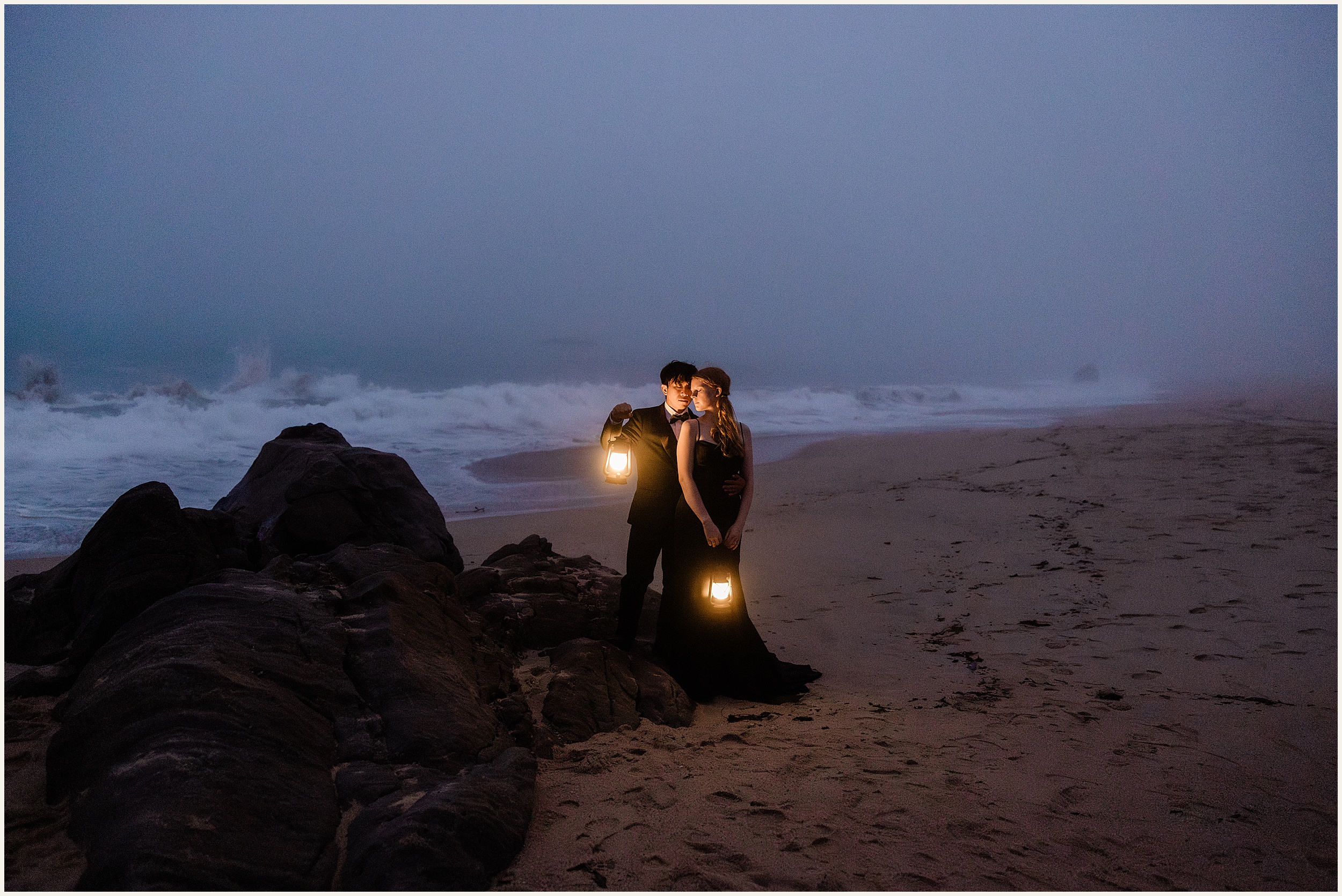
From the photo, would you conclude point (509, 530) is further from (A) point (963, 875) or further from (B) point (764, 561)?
(A) point (963, 875)

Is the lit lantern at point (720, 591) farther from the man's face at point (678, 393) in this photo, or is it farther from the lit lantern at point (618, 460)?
the man's face at point (678, 393)

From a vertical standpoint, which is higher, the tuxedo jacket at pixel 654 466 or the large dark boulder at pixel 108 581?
the tuxedo jacket at pixel 654 466

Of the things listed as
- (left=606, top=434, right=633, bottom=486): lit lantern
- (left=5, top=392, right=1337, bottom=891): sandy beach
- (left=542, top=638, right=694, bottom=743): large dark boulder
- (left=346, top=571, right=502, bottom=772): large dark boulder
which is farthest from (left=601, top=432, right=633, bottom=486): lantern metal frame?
(left=5, top=392, right=1337, bottom=891): sandy beach

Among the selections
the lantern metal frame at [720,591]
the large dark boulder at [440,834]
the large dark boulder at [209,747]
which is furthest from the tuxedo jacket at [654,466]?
the large dark boulder at [440,834]

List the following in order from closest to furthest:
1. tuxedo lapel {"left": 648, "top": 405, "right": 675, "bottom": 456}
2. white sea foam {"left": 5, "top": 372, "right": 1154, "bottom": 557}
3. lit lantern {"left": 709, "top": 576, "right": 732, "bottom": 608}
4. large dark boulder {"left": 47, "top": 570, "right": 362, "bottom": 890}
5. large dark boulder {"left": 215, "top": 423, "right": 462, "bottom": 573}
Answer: large dark boulder {"left": 47, "top": 570, "right": 362, "bottom": 890}
lit lantern {"left": 709, "top": 576, "right": 732, "bottom": 608}
tuxedo lapel {"left": 648, "top": 405, "right": 675, "bottom": 456}
large dark boulder {"left": 215, "top": 423, "right": 462, "bottom": 573}
white sea foam {"left": 5, "top": 372, "right": 1154, "bottom": 557}

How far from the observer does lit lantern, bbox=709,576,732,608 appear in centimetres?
405

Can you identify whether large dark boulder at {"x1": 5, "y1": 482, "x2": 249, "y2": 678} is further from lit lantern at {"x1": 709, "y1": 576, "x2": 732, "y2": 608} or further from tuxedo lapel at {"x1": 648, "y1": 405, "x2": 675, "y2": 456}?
lit lantern at {"x1": 709, "y1": 576, "x2": 732, "y2": 608}

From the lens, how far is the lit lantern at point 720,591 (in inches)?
159

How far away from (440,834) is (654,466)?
2.39 metres

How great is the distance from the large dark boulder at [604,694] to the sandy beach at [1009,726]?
0.14 metres

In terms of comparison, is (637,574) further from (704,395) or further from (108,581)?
(108,581)

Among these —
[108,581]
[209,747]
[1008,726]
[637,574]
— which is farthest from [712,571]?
[108,581]

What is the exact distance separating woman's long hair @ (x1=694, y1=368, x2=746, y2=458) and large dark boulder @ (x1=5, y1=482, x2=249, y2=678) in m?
2.74

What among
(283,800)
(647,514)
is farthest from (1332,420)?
(283,800)
